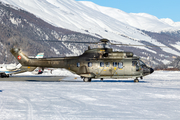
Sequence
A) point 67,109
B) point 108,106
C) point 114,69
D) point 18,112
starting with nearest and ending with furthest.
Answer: point 18,112 < point 67,109 < point 108,106 < point 114,69

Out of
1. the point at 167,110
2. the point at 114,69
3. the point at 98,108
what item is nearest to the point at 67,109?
the point at 98,108

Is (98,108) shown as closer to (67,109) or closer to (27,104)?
(67,109)

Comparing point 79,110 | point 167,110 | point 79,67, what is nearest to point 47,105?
point 79,110

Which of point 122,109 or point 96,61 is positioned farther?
point 96,61

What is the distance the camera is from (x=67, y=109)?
12.5 metres

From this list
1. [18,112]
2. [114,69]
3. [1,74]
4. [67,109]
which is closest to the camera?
[18,112]

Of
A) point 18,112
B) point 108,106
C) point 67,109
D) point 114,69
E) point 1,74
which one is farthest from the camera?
point 1,74

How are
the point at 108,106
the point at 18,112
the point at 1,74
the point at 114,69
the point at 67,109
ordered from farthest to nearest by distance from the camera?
1. the point at 1,74
2. the point at 114,69
3. the point at 108,106
4. the point at 67,109
5. the point at 18,112

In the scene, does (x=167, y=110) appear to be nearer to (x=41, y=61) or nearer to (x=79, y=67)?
(x=79, y=67)

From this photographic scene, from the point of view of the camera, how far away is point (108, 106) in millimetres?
13445

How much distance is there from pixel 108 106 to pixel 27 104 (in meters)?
4.06

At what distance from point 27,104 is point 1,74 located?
33.7 m

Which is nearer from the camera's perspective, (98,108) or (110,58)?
(98,108)

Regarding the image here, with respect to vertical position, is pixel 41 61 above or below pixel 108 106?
above
